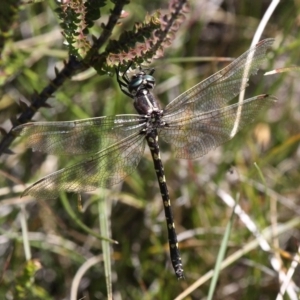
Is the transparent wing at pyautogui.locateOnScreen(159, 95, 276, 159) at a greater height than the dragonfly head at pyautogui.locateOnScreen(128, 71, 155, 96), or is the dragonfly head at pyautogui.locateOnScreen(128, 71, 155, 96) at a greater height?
the dragonfly head at pyautogui.locateOnScreen(128, 71, 155, 96)

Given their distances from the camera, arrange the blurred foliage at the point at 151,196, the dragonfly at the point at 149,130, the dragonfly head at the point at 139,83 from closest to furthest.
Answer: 1. the dragonfly at the point at 149,130
2. the dragonfly head at the point at 139,83
3. the blurred foliage at the point at 151,196

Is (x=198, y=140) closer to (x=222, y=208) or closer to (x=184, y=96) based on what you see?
(x=184, y=96)

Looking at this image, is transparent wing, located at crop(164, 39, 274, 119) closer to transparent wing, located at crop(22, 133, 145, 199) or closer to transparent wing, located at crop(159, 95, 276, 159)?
transparent wing, located at crop(159, 95, 276, 159)

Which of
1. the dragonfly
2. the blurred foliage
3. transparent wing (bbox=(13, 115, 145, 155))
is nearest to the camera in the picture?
transparent wing (bbox=(13, 115, 145, 155))

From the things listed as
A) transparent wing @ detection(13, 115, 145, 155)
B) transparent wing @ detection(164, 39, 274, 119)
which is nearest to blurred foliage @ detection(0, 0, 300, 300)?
transparent wing @ detection(164, 39, 274, 119)

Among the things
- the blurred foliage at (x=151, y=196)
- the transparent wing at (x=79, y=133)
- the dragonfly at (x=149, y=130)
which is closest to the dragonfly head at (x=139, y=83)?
the dragonfly at (x=149, y=130)

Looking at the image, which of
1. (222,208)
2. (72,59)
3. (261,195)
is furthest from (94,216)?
(72,59)

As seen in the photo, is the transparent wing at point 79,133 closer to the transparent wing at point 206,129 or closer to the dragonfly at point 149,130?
the dragonfly at point 149,130

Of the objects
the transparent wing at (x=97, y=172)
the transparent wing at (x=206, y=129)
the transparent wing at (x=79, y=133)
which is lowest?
the transparent wing at (x=206, y=129)
